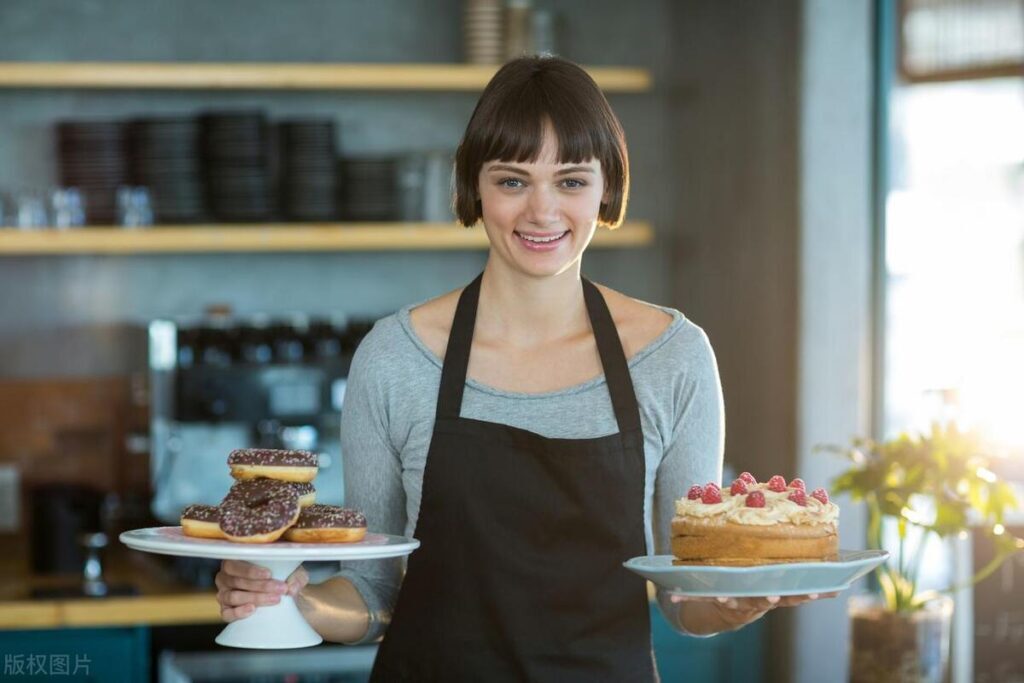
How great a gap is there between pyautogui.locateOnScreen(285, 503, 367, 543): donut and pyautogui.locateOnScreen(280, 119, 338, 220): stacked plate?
2.21 m

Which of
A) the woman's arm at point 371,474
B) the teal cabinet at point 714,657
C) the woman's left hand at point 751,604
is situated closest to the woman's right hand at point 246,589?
the woman's arm at point 371,474

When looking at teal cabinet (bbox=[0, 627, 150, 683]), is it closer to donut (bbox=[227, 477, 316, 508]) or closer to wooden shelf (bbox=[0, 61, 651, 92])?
wooden shelf (bbox=[0, 61, 651, 92])

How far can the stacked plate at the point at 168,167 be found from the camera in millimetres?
3701

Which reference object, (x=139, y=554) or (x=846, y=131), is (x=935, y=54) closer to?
(x=846, y=131)

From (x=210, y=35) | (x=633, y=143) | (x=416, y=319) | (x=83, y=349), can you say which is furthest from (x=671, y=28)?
(x=416, y=319)

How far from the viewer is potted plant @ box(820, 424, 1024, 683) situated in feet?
9.27

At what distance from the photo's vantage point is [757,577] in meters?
1.52

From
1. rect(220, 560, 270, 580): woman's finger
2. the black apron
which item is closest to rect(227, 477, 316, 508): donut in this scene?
rect(220, 560, 270, 580): woman's finger

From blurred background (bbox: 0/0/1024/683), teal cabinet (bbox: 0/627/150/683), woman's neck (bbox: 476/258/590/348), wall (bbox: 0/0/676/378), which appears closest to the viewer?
woman's neck (bbox: 476/258/590/348)

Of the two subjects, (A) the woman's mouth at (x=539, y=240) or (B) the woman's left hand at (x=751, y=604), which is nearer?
(B) the woman's left hand at (x=751, y=604)

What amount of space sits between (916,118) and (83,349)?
237 cm

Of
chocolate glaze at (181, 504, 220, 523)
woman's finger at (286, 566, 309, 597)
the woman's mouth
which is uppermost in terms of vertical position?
the woman's mouth

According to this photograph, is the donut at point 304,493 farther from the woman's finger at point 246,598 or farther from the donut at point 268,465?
the woman's finger at point 246,598

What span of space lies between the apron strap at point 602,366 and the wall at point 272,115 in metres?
2.10
